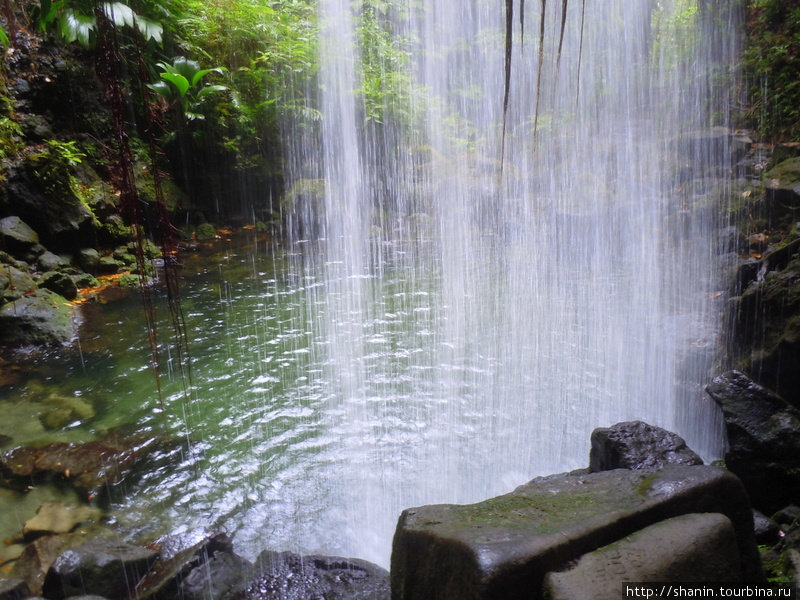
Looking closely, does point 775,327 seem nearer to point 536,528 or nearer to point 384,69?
point 536,528

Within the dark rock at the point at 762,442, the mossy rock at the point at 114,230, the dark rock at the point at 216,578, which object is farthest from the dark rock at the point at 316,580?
the mossy rock at the point at 114,230

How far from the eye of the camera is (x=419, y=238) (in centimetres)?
1327

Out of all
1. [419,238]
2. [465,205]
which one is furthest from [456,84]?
[419,238]

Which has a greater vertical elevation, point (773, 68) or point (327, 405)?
point (773, 68)

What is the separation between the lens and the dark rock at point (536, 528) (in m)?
1.87

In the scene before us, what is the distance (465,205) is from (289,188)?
5.54 m

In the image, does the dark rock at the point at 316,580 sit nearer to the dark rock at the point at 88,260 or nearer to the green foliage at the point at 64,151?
the dark rock at the point at 88,260

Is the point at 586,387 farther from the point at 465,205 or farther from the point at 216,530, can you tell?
the point at 465,205

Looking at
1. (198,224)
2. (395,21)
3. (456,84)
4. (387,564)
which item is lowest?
(387,564)

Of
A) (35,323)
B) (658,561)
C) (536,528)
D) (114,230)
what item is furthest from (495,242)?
(658,561)

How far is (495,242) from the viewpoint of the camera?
1310 cm

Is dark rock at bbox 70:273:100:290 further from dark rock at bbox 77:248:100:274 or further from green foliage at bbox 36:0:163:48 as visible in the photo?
green foliage at bbox 36:0:163:48

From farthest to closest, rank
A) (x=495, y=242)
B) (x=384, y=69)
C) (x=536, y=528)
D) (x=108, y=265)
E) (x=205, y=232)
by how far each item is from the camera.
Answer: (x=384, y=69) < (x=495, y=242) < (x=205, y=232) < (x=108, y=265) < (x=536, y=528)

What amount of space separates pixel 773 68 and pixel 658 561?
13346 mm
